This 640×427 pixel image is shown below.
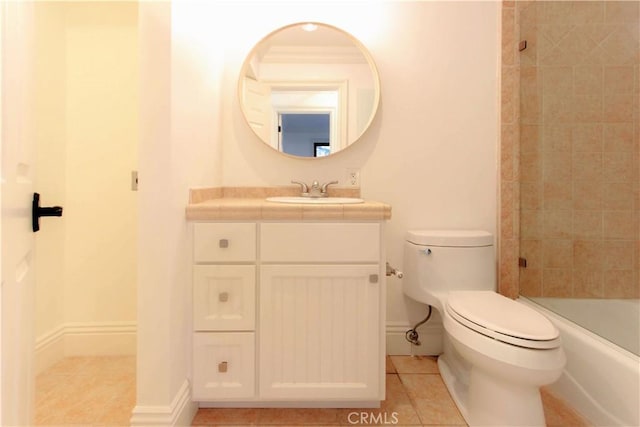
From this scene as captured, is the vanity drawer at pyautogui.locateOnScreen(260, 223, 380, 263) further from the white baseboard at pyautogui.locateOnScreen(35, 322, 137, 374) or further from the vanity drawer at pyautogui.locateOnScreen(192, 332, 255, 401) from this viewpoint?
the white baseboard at pyautogui.locateOnScreen(35, 322, 137, 374)

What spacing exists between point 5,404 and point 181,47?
45.2 inches

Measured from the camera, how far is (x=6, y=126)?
639 millimetres

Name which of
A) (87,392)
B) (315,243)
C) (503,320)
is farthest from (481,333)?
(87,392)

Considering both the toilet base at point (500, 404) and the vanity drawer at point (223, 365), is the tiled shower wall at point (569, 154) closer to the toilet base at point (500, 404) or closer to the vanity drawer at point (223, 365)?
the toilet base at point (500, 404)

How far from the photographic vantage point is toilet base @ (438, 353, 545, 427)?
1.17 meters

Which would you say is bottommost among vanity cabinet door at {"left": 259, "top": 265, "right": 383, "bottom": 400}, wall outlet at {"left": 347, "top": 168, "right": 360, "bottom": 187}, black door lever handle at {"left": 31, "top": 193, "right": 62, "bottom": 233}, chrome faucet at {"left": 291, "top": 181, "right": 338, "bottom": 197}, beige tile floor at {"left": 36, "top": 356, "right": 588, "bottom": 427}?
beige tile floor at {"left": 36, "top": 356, "right": 588, "bottom": 427}

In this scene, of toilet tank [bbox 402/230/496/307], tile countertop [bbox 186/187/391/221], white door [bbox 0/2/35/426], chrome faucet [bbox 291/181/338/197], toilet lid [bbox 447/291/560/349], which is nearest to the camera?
white door [bbox 0/2/35/426]

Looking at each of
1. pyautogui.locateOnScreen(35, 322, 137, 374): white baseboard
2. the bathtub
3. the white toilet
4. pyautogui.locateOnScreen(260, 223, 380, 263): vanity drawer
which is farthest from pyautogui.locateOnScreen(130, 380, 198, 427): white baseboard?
the bathtub

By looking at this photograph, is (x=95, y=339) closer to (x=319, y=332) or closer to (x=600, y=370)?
(x=319, y=332)

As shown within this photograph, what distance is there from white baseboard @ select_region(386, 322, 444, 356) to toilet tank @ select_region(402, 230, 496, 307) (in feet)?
1.01

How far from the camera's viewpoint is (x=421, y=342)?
185 centimetres

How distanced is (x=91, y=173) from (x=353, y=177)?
4.47 ft

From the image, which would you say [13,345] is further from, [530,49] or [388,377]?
[530,49]

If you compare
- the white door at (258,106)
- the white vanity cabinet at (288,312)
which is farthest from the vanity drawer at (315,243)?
the white door at (258,106)
